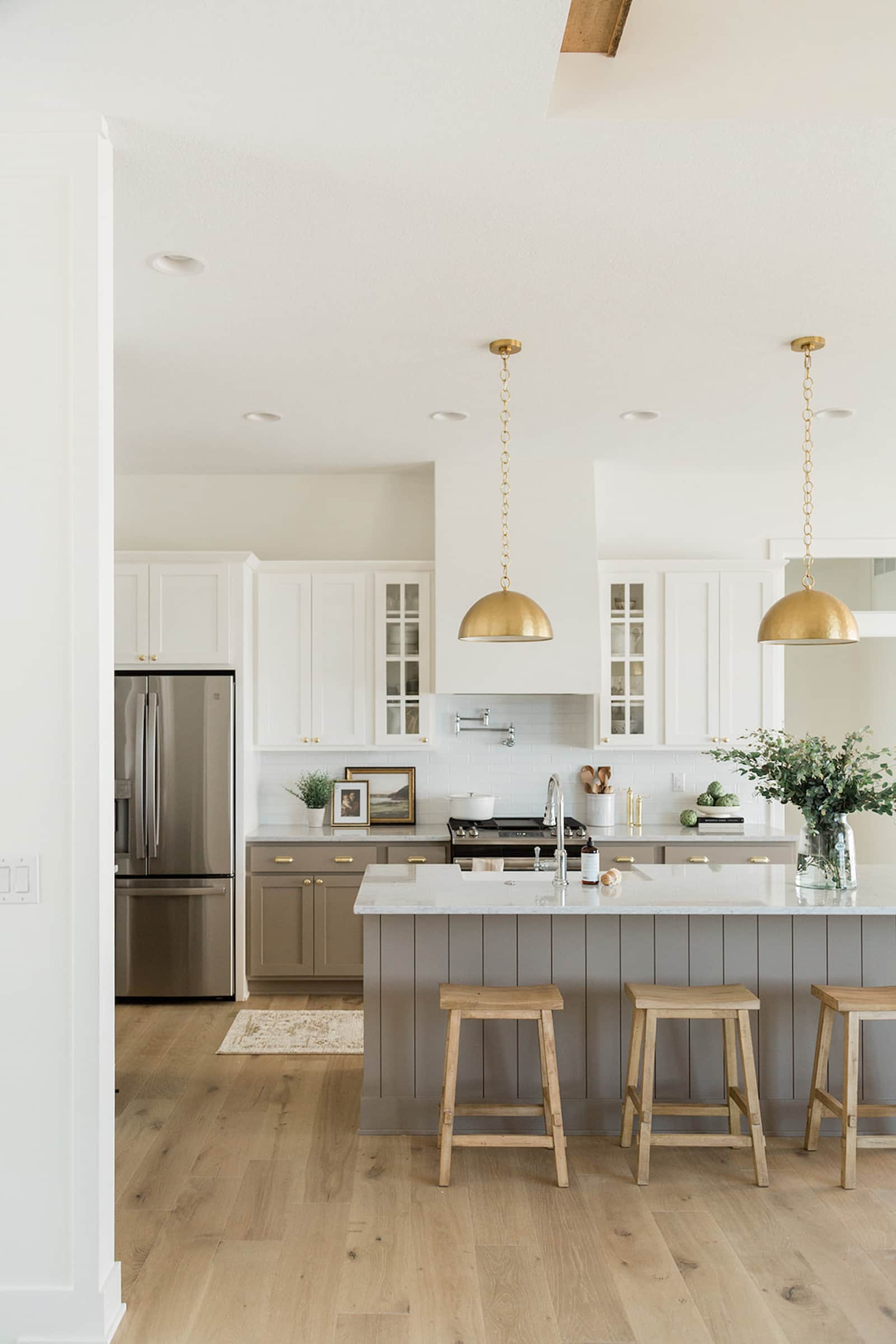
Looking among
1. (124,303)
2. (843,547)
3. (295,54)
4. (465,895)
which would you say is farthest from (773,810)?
(295,54)

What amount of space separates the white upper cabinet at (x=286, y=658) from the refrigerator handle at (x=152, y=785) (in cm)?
63

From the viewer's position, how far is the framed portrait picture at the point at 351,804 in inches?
230

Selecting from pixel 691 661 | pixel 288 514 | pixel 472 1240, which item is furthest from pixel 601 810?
pixel 472 1240

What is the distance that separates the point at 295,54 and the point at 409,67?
25 centimetres

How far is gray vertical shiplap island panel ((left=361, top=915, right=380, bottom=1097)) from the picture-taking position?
12.1 feet

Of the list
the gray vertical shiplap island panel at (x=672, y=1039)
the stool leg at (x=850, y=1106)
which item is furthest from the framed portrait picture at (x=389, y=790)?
the stool leg at (x=850, y=1106)

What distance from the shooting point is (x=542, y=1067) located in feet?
11.2

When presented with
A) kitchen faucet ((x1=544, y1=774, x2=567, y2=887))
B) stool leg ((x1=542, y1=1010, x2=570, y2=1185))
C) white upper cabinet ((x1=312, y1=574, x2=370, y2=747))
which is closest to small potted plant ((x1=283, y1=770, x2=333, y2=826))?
white upper cabinet ((x1=312, y1=574, x2=370, y2=747))

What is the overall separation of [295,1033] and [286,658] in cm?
202

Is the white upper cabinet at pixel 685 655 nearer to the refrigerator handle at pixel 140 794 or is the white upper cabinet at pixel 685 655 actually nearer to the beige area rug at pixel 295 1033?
the beige area rug at pixel 295 1033

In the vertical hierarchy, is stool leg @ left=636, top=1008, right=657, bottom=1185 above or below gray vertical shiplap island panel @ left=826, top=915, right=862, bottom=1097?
below

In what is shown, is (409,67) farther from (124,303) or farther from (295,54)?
(124,303)

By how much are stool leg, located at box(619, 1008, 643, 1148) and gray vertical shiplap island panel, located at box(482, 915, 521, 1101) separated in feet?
1.31

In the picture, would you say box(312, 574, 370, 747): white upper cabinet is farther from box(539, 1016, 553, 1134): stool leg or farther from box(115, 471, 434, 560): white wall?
box(539, 1016, 553, 1134): stool leg
